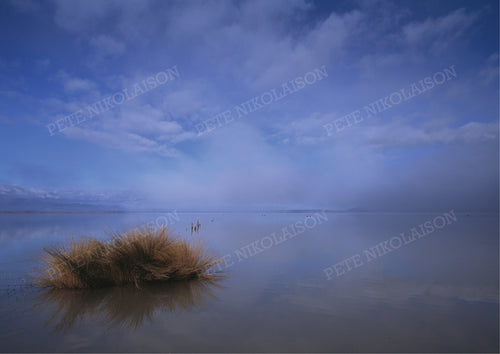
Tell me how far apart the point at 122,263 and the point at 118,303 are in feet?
4.68

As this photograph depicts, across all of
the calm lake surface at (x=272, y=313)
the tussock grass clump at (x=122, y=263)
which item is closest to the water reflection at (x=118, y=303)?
the calm lake surface at (x=272, y=313)

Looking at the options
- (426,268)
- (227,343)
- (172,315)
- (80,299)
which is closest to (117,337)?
(172,315)

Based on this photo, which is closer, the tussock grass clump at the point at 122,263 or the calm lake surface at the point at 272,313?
the calm lake surface at the point at 272,313

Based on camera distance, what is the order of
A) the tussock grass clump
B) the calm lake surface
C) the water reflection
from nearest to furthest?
the calm lake surface
the water reflection
the tussock grass clump

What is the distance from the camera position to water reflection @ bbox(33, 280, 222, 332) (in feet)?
13.8

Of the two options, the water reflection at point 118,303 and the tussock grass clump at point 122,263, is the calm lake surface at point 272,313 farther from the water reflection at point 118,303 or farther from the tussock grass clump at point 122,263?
the tussock grass clump at point 122,263

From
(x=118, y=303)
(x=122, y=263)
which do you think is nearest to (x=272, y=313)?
(x=118, y=303)

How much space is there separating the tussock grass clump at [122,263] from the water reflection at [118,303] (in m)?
0.22

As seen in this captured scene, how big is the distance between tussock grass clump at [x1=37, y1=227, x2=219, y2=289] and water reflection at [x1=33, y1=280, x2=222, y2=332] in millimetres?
216

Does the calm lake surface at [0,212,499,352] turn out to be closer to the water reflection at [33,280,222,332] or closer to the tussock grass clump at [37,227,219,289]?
the water reflection at [33,280,222,332]

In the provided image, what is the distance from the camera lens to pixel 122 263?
245 inches

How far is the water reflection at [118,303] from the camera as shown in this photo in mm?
4219

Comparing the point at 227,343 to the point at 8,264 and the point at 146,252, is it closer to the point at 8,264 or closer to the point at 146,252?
the point at 146,252

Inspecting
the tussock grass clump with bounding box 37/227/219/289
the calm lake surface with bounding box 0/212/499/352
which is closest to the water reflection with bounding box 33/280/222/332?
the calm lake surface with bounding box 0/212/499/352
